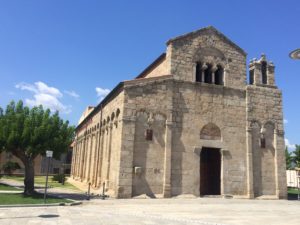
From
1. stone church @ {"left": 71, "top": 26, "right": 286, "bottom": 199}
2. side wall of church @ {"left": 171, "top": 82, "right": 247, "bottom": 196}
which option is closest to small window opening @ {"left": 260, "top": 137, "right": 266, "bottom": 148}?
stone church @ {"left": 71, "top": 26, "right": 286, "bottom": 199}

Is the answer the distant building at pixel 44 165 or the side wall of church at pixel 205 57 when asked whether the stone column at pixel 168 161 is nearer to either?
the side wall of church at pixel 205 57

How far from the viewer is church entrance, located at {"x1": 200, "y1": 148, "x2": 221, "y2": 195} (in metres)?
21.8

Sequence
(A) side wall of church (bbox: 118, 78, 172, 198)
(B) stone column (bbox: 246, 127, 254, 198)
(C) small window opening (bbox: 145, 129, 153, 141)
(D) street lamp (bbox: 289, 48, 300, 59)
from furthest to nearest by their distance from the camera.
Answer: (B) stone column (bbox: 246, 127, 254, 198) → (C) small window opening (bbox: 145, 129, 153, 141) → (A) side wall of church (bbox: 118, 78, 172, 198) → (D) street lamp (bbox: 289, 48, 300, 59)

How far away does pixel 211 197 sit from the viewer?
20.9 metres

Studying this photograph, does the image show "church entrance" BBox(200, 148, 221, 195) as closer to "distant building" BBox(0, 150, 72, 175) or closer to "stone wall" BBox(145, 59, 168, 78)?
"stone wall" BBox(145, 59, 168, 78)

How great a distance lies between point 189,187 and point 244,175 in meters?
4.41

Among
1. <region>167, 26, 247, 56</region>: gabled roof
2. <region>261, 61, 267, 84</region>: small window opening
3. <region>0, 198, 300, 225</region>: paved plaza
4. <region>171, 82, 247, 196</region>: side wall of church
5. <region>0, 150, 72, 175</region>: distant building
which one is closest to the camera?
<region>0, 198, 300, 225</region>: paved plaza

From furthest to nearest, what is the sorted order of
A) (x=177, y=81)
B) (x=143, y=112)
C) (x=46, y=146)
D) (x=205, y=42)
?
(x=205, y=42) → (x=177, y=81) → (x=143, y=112) → (x=46, y=146)

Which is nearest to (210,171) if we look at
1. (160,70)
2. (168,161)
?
(168,161)

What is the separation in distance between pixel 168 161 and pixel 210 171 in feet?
13.1

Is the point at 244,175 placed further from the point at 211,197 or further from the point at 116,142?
the point at 116,142

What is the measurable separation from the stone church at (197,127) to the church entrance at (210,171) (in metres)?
0.07

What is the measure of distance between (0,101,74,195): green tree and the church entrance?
947cm

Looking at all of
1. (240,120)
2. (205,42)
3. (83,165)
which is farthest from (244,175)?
(83,165)
